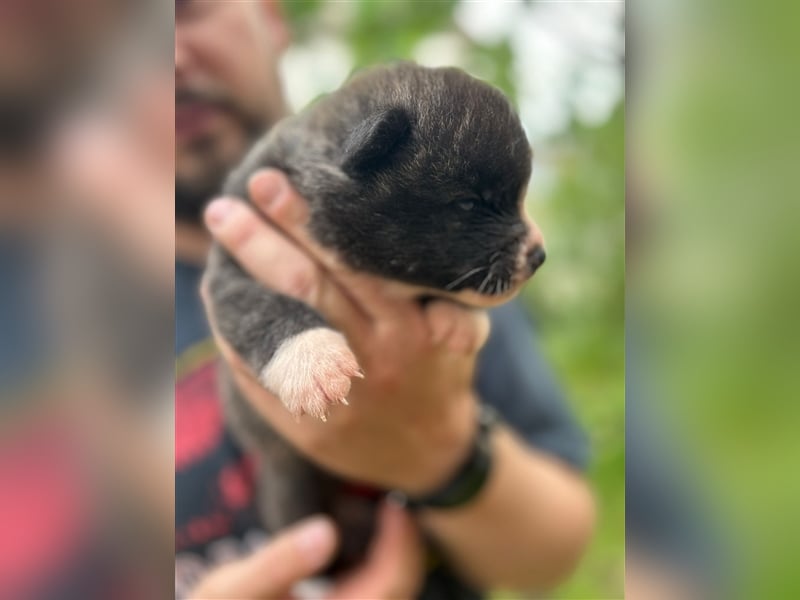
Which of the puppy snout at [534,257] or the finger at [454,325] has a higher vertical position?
the puppy snout at [534,257]

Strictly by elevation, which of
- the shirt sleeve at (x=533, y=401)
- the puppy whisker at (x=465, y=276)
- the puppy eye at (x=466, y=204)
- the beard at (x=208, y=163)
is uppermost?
the puppy eye at (x=466, y=204)

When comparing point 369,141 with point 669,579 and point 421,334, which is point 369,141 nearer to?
point 421,334

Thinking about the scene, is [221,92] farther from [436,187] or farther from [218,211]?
[436,187]

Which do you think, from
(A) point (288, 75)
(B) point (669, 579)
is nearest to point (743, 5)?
(A) point (288, 75)

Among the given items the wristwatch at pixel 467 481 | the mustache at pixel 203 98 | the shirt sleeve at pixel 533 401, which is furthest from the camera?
the shirt sleeve at pixel 533 401

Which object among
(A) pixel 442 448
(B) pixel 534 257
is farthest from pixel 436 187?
(A) pixel 442 448

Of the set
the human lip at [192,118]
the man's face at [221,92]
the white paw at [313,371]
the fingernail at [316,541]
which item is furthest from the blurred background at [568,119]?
the fingernail at [316,541]

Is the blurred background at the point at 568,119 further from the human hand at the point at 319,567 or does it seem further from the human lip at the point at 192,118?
the human hand at the point at 319,567
